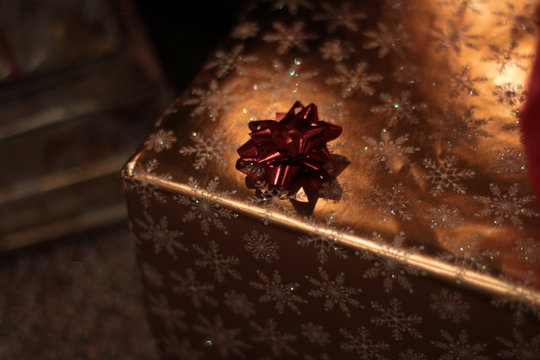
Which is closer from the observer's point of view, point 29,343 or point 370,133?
point 370,133

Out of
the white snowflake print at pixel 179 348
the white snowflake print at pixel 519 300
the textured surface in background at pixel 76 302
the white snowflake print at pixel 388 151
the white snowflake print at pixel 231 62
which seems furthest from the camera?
the textured surface in background at pixel 76 302

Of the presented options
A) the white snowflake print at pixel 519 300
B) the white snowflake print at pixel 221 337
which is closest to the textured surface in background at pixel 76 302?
the white snowflake print at pixel 221 337

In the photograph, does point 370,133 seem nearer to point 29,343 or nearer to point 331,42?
point 331,42

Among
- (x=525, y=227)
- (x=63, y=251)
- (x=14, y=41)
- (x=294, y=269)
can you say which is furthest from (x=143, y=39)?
(x=525, y=227)

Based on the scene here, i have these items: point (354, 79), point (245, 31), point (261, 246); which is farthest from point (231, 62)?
point (261, 246)

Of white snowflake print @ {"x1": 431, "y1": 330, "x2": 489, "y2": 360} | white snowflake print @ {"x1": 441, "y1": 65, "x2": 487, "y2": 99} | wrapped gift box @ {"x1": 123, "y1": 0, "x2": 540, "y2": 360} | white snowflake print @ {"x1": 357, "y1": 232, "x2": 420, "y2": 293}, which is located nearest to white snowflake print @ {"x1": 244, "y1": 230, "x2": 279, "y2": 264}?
wrapped gift box @ {"x1": 123, "y1": 0, "x2": 540, "y2": 360}

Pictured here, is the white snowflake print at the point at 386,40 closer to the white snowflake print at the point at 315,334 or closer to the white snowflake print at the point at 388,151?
the white snowflake print at the point at 388,151

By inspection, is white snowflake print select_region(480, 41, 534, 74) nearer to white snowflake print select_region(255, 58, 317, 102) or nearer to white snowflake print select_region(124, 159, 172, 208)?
white snowflake print select_region(255, 58, 317, 102)
